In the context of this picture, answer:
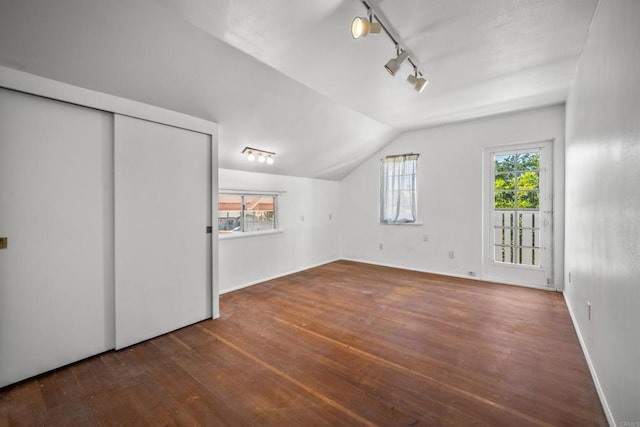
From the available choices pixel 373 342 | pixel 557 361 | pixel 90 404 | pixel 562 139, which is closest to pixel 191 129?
pixel 90 404

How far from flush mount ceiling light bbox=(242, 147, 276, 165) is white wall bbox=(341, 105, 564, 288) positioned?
8.11ft

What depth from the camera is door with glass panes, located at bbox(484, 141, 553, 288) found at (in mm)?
3912

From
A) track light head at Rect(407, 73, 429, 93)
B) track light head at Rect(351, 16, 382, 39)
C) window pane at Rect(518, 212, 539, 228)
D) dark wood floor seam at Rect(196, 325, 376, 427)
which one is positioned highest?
track light head at Rect(407, 73, 429, 93)

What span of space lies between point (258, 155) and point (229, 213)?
1.04 m

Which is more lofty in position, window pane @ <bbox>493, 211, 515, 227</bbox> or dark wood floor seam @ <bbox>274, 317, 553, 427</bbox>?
window pane @ <bbox>493, 211, 515, 227</bbox>

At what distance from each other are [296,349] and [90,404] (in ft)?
4.58

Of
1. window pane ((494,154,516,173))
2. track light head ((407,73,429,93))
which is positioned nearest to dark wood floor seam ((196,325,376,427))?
track light head ((407,73,429,93))

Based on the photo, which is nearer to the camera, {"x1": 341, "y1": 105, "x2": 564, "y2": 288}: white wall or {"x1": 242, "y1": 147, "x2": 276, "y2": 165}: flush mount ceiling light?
{"x1": 242, "y1": 147, "x2": 276, "y2": 165}: flush mount ceiling light

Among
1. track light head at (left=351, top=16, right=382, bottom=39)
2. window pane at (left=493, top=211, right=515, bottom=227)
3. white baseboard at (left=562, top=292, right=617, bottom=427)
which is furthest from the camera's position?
window pane at (left=493, top=211, right=515, bottom=227)

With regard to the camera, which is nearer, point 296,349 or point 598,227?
point 598,227

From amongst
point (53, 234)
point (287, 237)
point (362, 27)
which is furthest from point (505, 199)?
point (53, 234)

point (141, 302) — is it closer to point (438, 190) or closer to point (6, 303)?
point (6, 303)

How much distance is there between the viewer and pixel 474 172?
441 cm

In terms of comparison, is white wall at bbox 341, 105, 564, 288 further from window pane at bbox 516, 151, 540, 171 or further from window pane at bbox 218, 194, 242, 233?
window pane at bbox 218, 194, 242, 233
